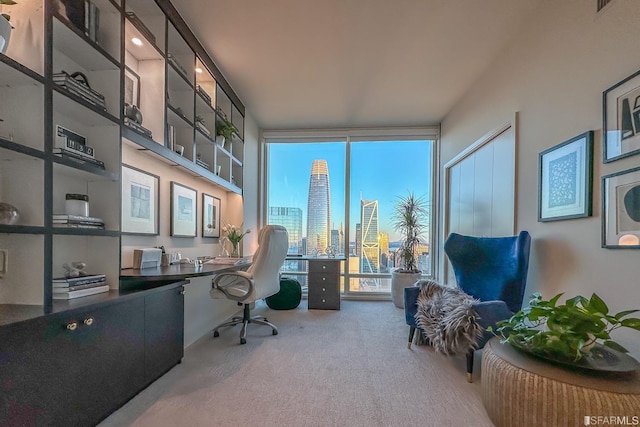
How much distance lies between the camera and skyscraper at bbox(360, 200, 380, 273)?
4461 millimetres

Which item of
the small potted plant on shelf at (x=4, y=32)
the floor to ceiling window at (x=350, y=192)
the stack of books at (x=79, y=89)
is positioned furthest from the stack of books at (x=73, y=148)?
the floor to ceiling window at (x=350, y=192)

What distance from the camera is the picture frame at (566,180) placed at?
1600mm

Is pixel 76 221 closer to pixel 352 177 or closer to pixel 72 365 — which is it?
pixel 72 365

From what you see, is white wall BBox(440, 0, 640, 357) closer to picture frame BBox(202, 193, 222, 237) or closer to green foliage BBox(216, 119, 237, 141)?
green foliage BBox(216, 119, 237, 141)

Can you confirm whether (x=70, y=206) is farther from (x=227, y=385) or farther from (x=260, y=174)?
(x=260, y=174)

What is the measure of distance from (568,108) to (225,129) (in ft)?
9.93

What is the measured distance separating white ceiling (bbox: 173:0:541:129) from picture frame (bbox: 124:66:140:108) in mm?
656

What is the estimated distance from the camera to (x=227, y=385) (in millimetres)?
1840

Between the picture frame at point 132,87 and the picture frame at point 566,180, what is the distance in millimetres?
3025

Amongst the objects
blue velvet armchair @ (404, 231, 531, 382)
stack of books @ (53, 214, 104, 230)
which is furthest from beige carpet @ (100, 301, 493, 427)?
stack of books @ (53, 214, 104, 230)

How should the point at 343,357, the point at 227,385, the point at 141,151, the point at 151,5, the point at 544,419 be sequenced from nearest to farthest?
the point at 544,419 < the point at 227,385 < the point at 151,5 < the point at 141,151 < the point at 343,357

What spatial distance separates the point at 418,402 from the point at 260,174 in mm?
3806

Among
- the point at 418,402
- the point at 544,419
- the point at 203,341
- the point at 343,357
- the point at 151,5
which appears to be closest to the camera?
the point at 544,419

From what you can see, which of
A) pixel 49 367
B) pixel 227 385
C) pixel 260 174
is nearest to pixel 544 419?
pixel 227 385
